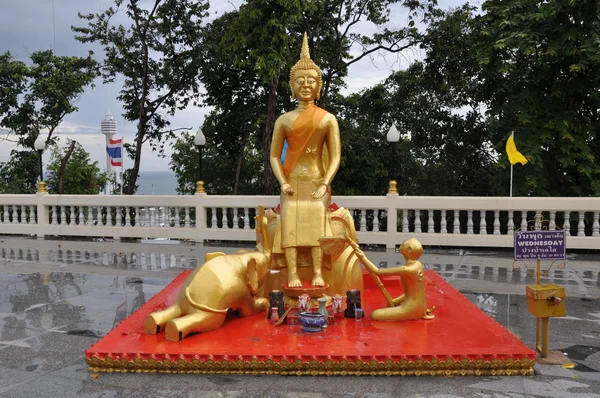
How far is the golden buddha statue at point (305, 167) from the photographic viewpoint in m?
5.71

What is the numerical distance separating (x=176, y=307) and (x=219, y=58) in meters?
11.7

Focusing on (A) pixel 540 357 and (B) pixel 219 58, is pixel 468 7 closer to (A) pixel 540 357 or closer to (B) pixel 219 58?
A: (B) pixel 219 58

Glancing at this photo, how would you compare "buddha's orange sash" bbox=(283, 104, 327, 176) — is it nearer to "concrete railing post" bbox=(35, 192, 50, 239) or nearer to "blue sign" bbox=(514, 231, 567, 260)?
"blue sign" bbox=(514, 231, 567, 260)

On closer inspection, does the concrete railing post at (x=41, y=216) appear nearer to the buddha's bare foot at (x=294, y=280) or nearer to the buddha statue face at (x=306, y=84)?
the buddha statue face at (x=306, y=84)

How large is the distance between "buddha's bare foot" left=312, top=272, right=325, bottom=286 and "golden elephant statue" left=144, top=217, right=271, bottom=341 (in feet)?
1.99

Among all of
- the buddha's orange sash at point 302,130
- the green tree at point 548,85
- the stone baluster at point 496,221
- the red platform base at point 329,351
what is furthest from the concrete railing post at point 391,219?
the red platform base at point 329,351

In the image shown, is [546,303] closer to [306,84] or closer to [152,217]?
[306,84]

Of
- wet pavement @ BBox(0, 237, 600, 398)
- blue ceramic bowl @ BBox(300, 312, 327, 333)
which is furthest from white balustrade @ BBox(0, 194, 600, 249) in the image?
blue ceramic bowl @ BBox(300, 312, 327, 333)

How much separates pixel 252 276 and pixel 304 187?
3.81 feet

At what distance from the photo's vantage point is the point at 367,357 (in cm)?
435

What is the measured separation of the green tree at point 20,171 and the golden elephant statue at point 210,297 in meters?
15.0

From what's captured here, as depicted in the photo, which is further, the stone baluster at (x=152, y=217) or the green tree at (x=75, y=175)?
the green tree at (x=75, y=175)

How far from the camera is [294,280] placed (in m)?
5.65

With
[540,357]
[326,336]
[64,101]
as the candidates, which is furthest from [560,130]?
[64,101]
